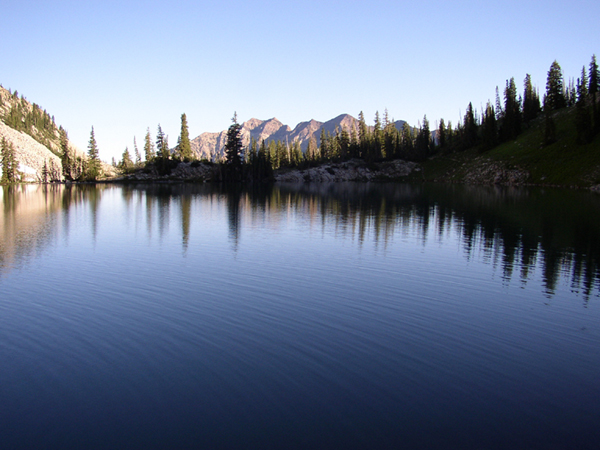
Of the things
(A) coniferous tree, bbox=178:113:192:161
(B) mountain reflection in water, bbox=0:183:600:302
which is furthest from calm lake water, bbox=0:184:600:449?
(A) coniferous tree, bbox=178:113:192:161

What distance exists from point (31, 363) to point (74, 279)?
11.7 metres

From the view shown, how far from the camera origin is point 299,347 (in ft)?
48.4

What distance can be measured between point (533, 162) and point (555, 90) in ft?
195

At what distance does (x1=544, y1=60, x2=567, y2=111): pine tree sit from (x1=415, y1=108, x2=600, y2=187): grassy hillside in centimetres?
696

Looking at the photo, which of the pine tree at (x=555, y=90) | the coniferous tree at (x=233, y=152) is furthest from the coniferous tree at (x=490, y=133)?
the coniferous tree at (x=233, y=152)

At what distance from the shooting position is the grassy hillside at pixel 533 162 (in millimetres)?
118750

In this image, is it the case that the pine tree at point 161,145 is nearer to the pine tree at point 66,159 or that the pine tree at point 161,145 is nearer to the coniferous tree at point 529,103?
the pine tree at point 66,159

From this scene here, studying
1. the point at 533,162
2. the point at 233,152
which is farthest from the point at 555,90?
the point at 233,152

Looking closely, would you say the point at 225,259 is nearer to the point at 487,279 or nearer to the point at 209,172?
the point at 487,279

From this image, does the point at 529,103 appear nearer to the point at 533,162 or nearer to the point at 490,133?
the point at 490,133

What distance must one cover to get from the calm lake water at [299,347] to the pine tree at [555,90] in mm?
169344

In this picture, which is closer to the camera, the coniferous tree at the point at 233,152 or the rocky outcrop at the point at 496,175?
the rocky outcrop at the point at 496,175

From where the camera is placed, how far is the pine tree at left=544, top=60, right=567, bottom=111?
567ft

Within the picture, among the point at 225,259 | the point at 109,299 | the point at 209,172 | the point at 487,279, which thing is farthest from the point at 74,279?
the point at 209,172
